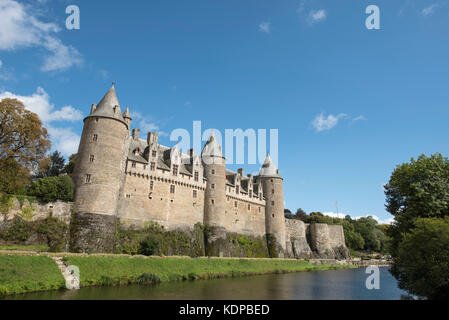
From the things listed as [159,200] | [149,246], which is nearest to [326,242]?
[159,200]

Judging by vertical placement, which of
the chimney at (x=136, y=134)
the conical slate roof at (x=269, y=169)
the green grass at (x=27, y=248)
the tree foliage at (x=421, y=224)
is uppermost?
the chimney at (x=136, y=134)

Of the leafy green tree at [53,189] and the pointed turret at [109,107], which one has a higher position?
the pointed turret at [109,107]

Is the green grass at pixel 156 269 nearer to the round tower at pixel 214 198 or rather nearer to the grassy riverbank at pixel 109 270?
the grassy riverbank at pixel 109 270

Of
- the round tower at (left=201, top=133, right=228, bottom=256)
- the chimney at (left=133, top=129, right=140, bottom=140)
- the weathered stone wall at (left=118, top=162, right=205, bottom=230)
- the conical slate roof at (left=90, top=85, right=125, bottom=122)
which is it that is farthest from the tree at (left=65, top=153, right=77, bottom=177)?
the round tower at (left=201, top=133, right=228, bottom=256)

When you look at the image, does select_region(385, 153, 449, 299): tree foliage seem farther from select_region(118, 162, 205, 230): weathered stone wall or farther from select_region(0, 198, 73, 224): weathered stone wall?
select_region(0, 198, 73, 224): weathered stone wall

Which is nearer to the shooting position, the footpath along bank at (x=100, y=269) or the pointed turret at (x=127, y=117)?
the footpath along bank at (x=100, y=269)

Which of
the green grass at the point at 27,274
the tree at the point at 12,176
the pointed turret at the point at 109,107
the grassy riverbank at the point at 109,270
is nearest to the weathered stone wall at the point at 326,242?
the grassy riverbank at the point at 109,270

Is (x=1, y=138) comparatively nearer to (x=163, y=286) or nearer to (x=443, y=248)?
(x=163, y=286)

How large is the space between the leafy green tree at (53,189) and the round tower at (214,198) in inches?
671

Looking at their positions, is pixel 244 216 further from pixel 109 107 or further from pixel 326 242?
pixel 109 107

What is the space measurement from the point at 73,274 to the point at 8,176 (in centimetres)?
1164

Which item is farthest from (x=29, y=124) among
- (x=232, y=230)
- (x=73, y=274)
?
(x=232, y=230)

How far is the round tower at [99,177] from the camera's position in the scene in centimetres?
2572

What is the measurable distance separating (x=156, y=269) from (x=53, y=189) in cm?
1172
